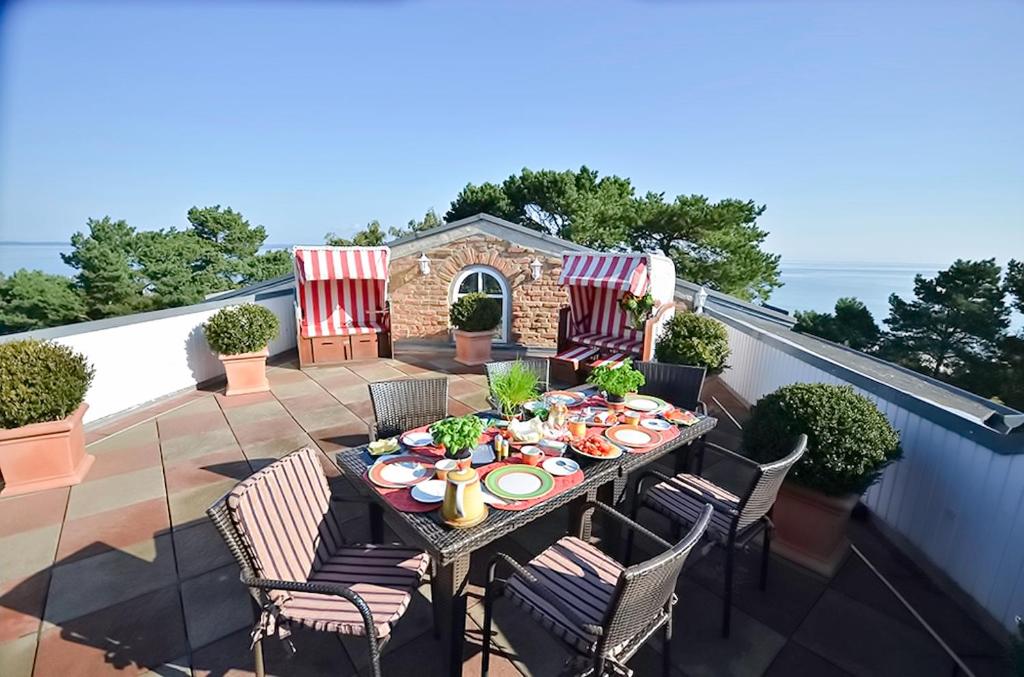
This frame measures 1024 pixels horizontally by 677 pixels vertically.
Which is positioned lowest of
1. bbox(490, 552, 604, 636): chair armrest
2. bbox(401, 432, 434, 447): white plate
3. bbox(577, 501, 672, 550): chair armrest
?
bbox(490, 552, 604, 636): chair armrest

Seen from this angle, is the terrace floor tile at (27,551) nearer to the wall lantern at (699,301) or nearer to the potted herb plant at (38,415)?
the potted herb plant at (38,415)

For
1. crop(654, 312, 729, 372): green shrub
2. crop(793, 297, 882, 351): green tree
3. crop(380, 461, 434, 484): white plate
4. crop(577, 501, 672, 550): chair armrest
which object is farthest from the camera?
crop(793, 297, 882, 351): green tree

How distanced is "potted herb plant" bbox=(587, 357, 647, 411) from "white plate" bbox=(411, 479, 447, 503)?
1634 mm

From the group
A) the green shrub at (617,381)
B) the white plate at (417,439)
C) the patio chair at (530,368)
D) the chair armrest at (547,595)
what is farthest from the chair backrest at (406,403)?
the chair armrest at (547,595)

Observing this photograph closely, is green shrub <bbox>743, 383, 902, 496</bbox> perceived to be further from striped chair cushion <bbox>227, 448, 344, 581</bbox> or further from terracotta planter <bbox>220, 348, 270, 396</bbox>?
terracotta planter <bbox>220, 348, 270, 396</bbox>

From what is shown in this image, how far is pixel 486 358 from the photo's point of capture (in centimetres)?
866

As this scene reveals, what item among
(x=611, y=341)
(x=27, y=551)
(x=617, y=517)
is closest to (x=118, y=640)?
(x=27, y=551)

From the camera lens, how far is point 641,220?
2109cm

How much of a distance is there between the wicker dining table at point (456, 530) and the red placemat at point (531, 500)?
2 centimetres

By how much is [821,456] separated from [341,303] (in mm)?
8575

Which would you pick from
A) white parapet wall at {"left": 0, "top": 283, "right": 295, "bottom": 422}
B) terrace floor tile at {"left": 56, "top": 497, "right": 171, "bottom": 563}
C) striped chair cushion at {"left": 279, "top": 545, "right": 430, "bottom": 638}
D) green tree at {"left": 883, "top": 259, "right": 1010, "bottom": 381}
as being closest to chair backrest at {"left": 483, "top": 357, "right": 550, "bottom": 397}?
striped chair cushion at {"left": 279, "top": 545, "right": 430, "bottom": 638}

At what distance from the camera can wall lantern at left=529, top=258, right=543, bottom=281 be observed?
1008 cm

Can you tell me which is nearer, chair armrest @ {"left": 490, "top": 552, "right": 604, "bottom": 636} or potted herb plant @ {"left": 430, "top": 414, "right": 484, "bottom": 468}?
chair armrest @ {"left": 490, "top": 552, "right": 604, "bottom": 636}

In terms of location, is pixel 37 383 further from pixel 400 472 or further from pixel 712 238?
pixel 712 238
